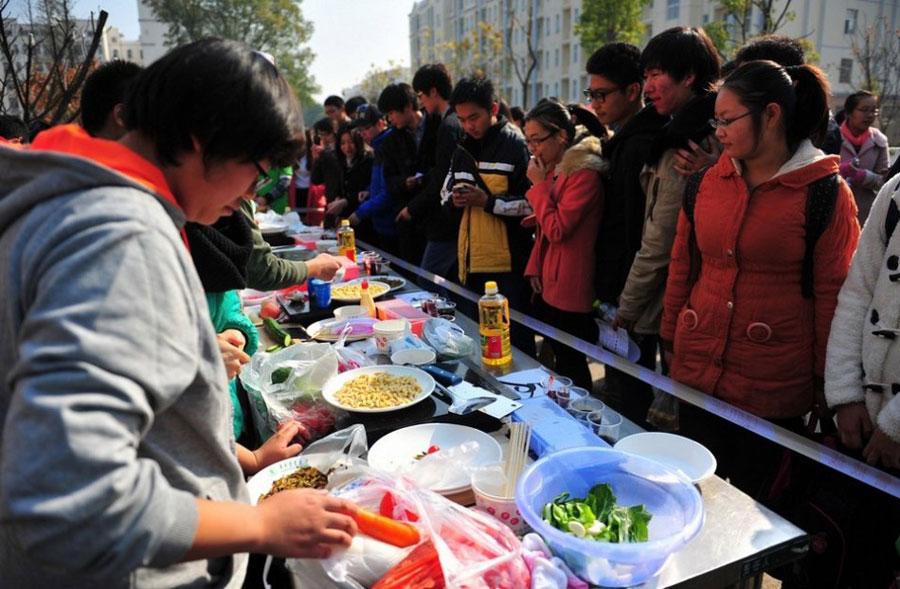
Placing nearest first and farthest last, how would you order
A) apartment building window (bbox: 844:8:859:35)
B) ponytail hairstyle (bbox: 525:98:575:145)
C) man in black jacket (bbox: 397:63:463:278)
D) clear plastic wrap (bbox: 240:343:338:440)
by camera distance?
1. clear plastic wrap (bbox: 240:343:338:440)
2. ponytail hairstyle (bbox: 525:98:575:145)
3. man in black jacket (bbox: 397:63:463:278)
4. apartment building window (bbox: 844:8:859:35)

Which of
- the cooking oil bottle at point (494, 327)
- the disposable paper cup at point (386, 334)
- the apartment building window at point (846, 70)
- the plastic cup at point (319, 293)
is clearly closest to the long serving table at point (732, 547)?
the cooking oil bottle at point (494, 327)

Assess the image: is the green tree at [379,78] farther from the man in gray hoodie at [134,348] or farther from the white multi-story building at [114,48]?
the man in gray hoodie at [134,348]

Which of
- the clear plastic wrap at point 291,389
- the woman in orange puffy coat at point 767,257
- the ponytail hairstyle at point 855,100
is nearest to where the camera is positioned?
the clear plastic wrap at point 291,389

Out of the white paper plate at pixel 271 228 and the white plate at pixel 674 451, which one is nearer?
the white plate at pixel 674 451

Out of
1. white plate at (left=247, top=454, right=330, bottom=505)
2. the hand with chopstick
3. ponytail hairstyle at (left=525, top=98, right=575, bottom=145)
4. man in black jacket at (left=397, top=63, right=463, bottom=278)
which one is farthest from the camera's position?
man in black jacket at (left=397, top=63, right=463, bottom=278)

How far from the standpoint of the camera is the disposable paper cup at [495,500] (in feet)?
4.37

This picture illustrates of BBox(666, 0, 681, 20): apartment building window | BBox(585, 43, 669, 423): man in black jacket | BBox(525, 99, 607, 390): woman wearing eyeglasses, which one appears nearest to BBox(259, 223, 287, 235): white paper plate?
BBox(525, 99, 607, 390): woman wearing eyeglasses

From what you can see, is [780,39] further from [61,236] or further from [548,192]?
[61,236]

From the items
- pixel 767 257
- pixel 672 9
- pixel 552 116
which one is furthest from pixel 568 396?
pixel 672 9

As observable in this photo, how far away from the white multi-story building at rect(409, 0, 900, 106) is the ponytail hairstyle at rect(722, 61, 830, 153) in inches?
564

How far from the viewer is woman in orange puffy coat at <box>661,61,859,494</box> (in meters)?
2.07

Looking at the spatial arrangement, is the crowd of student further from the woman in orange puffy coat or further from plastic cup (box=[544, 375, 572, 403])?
plastic cup (box=[544, 375, 572, 403])

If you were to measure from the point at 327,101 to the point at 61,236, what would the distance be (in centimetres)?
867

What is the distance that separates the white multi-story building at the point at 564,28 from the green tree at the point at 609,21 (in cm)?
320
